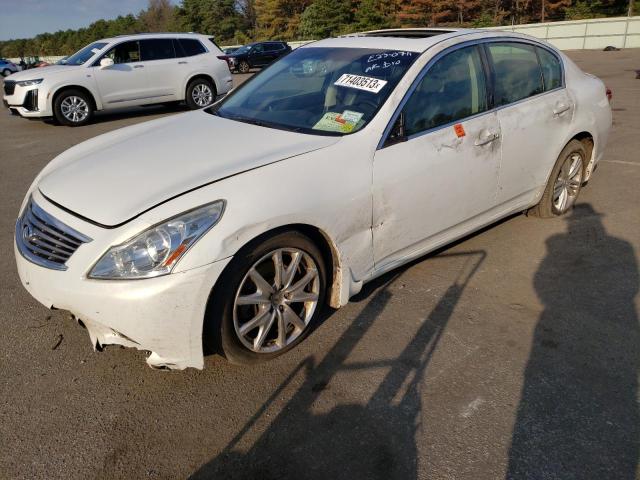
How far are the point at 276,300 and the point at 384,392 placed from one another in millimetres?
733

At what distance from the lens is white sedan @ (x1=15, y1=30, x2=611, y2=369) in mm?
2393

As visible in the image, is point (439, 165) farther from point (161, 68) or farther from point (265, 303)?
point (161, 68)

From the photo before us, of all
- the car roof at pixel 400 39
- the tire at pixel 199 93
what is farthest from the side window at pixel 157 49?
the car roof at pixel 400 39

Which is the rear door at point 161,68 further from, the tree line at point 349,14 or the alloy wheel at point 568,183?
the tree line at point 349,14

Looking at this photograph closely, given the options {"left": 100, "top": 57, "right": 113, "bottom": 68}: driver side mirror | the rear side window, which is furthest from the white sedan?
the rear side window

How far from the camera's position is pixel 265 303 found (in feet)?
9.00

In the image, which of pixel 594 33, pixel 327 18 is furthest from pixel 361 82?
pixel 327 18

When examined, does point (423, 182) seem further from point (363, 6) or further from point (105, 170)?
point (363, 6)

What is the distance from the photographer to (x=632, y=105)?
411 inches

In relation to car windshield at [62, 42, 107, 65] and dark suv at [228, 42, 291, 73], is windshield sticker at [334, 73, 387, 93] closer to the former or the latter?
car windshield at [62, 42, 107, 65]

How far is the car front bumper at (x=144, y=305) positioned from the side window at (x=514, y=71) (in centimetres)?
255

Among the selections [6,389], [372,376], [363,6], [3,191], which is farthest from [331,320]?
[363,6]

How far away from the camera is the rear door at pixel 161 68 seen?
439 inches

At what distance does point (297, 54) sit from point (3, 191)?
413cm
